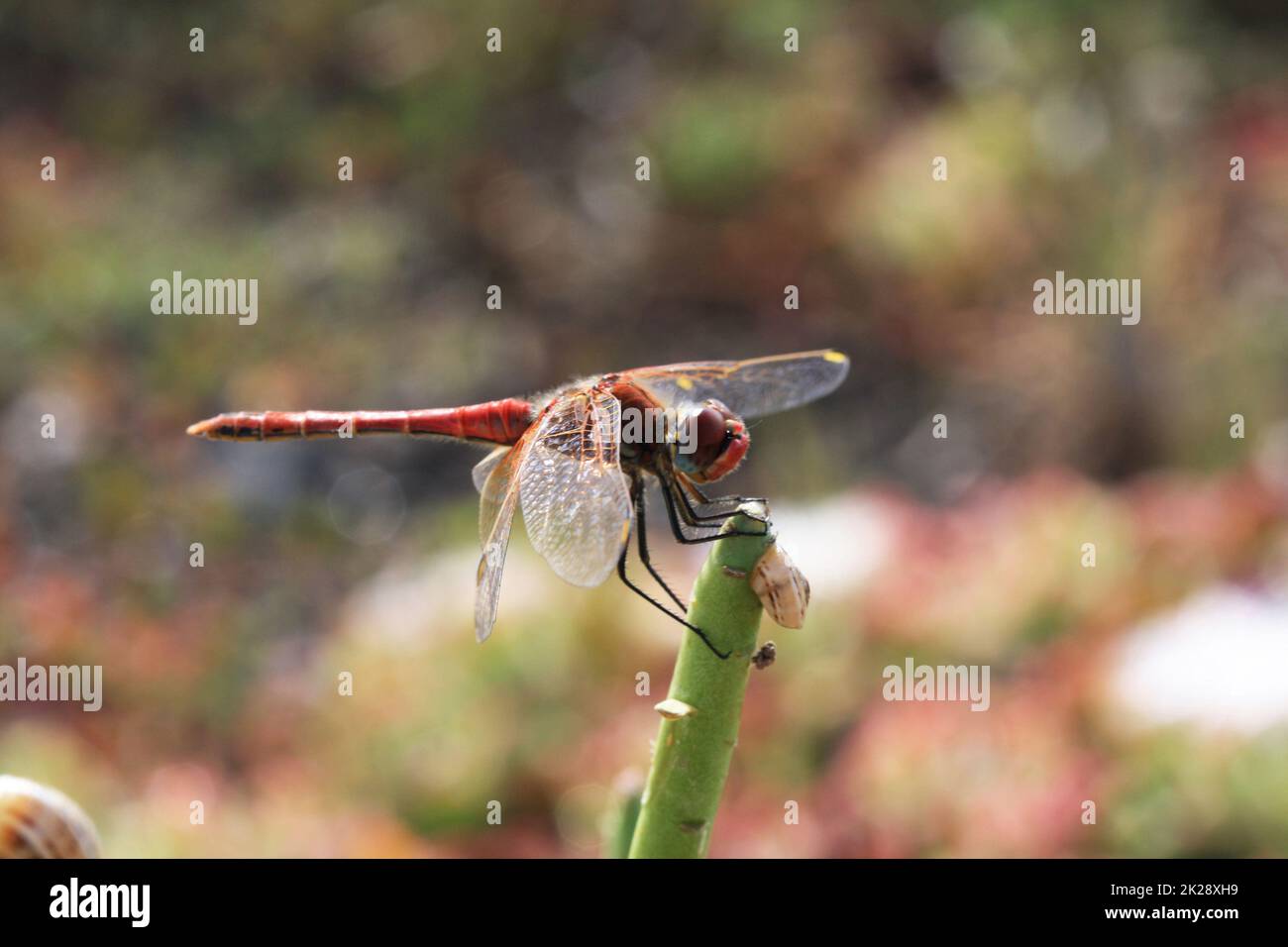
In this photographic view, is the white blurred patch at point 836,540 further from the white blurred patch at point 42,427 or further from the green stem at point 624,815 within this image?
the white blurred patch at point 42,427

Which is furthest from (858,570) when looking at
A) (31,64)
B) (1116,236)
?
(31,64)

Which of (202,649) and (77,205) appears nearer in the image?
(202,649)

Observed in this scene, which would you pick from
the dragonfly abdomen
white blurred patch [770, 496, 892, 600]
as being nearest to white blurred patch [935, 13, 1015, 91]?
white blurred patch [770, 496, 892, 600]

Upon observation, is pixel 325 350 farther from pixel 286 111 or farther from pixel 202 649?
pixel 286 111
